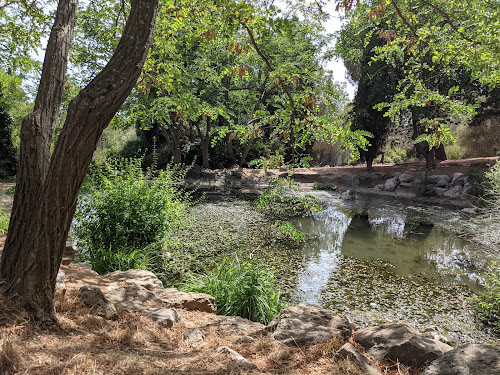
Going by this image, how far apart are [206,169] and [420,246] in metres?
14.0

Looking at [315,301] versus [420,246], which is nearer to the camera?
[315,301]

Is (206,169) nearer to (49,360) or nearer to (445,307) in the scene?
(445,307)

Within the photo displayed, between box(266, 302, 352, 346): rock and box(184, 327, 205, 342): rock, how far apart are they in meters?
0.58

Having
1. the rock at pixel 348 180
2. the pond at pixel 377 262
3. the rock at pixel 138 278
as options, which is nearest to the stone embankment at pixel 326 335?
the rock at pixel 138 278

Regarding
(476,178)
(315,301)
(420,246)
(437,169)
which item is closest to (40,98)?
(315,301)

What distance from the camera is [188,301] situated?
369 centimetres

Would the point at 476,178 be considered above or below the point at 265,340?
above

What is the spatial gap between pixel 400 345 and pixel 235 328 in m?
1.38

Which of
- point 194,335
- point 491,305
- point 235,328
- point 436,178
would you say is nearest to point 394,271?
point 491,305

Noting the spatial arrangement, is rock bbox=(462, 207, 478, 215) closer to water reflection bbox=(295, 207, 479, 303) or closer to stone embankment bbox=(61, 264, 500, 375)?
water reflection bbox=(295, 207, 479, 303)

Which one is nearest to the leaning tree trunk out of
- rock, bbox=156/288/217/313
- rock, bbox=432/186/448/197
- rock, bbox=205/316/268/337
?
rock, bbox=205/316/268/337

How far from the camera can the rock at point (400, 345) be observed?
2.46m

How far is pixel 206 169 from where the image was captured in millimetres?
20125

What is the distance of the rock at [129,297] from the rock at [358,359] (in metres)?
1.75
